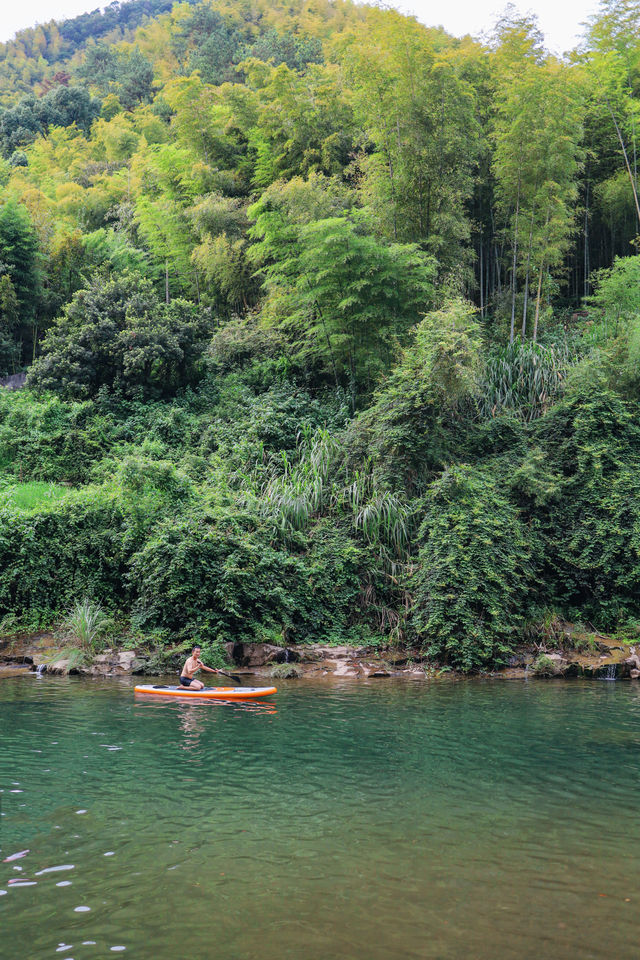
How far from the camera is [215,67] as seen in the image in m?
53.6

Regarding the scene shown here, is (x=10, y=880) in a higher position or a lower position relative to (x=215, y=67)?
lower

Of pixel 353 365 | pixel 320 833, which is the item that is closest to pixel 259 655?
pixel 320 833

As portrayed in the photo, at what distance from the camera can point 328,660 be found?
13.5 m

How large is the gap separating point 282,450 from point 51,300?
13921 millimetres

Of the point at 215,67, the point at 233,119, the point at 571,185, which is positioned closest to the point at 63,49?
the point at 215,67

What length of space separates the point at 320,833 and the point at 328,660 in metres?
7.94

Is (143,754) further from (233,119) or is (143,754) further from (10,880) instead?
(233,119)

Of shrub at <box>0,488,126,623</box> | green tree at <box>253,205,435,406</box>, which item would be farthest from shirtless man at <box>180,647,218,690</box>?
green tree at <box>253,205,435,406</box>

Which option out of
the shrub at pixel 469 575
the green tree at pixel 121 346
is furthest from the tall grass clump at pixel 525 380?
the green tree at pixel 121 346

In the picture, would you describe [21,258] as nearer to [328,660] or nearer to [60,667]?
[60,667]

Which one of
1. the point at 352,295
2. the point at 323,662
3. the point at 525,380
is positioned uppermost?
the point at 352,295

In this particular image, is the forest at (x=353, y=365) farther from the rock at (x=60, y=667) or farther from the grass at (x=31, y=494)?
the rock at (x=60, y=667)

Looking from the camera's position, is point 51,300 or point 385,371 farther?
point 51,300

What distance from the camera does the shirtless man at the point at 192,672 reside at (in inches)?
435
